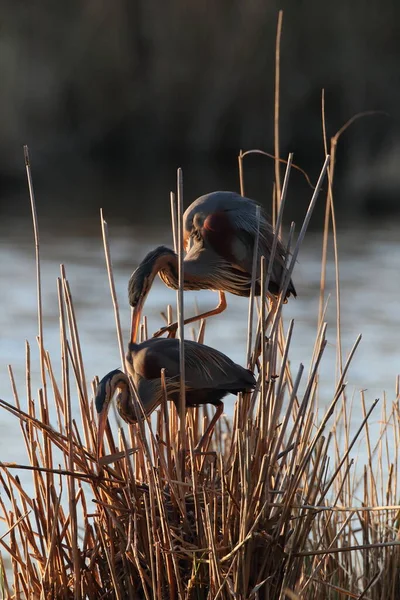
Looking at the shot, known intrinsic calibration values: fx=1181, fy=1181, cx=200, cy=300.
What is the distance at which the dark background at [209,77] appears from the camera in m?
13.2

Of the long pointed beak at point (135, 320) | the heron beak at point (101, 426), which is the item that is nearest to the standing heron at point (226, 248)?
the long pointed beak at point (135, 320)

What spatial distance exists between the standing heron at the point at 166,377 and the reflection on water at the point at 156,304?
2.59 meters

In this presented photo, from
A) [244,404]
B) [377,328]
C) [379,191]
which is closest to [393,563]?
[244,404]

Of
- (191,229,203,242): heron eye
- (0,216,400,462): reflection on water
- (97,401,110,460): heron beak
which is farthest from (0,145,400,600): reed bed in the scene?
(0,216,400,462): reflection on water

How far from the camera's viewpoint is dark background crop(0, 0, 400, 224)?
1323 centimetres

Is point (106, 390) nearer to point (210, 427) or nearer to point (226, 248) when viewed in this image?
point (210, 427)

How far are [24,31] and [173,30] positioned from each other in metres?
1.74

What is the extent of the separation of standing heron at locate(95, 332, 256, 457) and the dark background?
440 inches

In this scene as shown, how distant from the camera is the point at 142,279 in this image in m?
1.68

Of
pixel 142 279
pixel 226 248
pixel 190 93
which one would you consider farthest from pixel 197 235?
pixel 190 93

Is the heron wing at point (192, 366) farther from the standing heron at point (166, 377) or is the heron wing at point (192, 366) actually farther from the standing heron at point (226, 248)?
the standing heron at point (226, 248)

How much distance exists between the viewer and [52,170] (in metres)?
14.4

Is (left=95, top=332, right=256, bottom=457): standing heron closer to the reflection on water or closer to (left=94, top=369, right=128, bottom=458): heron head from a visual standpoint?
(left=94, top=369, right=128, bottom=458): heron head

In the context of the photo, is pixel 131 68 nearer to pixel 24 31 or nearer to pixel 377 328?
pixel 24 31
